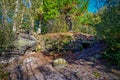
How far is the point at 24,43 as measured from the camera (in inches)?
782

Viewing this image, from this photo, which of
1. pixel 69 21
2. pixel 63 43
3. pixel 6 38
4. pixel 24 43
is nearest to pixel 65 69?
pixel 24 43

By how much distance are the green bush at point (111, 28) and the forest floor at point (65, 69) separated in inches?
20.0

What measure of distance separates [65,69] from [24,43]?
6887mm

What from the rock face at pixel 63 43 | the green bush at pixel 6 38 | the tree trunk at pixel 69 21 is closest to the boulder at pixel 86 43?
the rock face at pixel 63 43

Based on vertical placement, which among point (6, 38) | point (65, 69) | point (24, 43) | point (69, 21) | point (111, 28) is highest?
point (111, 28)

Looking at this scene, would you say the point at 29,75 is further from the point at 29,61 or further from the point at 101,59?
the point at 101,59

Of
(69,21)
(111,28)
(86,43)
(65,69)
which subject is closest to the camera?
(111,28)

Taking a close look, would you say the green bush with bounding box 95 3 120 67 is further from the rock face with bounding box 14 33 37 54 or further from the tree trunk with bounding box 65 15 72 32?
the tree trunk with bounding box 65 15 72 32

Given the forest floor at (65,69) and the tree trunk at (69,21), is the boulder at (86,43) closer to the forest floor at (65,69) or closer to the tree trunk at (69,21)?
the forest floor at (65,69)

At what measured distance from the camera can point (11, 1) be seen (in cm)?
1934

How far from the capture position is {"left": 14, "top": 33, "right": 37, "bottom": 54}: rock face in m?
19.5

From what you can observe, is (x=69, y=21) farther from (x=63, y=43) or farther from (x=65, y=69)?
(x=65, y=69)

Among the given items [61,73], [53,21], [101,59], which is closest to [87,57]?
[101,59]

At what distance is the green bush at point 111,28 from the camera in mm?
11077
